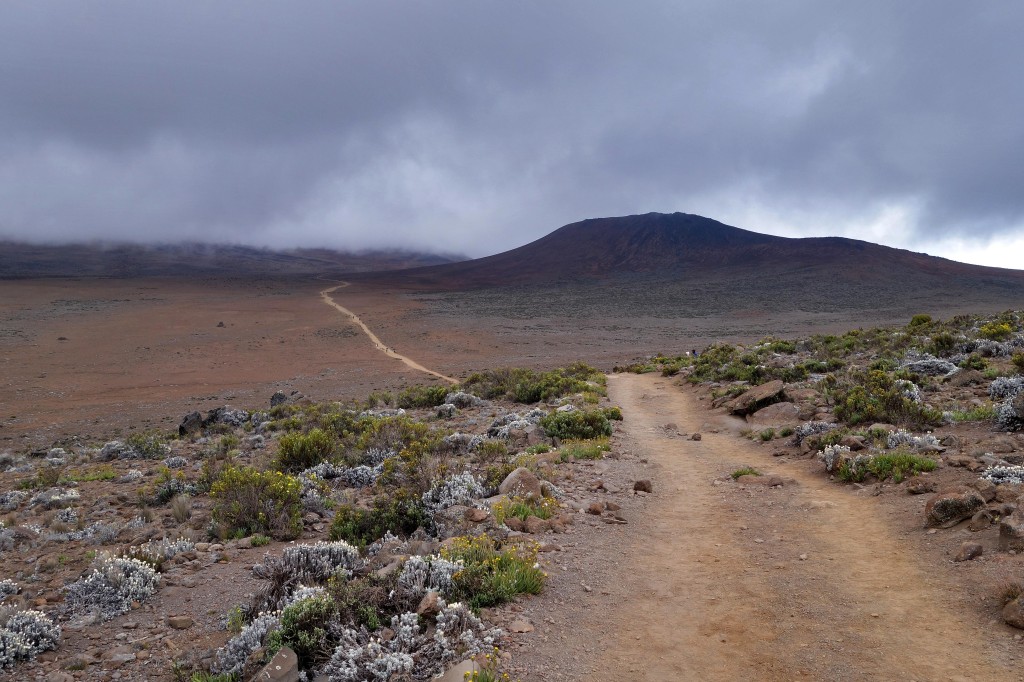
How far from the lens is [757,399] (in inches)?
492

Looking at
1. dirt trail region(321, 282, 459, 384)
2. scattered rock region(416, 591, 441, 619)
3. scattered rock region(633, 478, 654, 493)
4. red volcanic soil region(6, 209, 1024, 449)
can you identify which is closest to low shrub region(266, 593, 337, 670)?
scattered rock region(416, 591, 441, 619)

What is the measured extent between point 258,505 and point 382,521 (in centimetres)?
172

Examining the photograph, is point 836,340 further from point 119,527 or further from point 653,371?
point 119,527

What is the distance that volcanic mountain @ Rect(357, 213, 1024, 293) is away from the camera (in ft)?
294

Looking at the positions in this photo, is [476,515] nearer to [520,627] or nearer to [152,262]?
[520,627]

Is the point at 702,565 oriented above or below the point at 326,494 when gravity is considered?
above

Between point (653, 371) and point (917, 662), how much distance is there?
21649 millimetres

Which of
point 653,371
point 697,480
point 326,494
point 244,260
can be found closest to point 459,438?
point 326,494

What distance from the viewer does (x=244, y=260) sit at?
135m

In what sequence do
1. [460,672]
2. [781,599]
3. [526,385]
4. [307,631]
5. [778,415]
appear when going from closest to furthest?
[460,672] → [307,631] → [781,599] → [778,415] → [526,385]

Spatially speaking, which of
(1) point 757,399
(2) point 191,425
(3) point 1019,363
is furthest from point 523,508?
(2) point 191,425

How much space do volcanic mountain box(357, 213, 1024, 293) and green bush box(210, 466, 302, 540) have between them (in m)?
90.1

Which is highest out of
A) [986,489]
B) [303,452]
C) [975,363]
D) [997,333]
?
[997,333]

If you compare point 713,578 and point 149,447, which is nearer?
point 713,578
